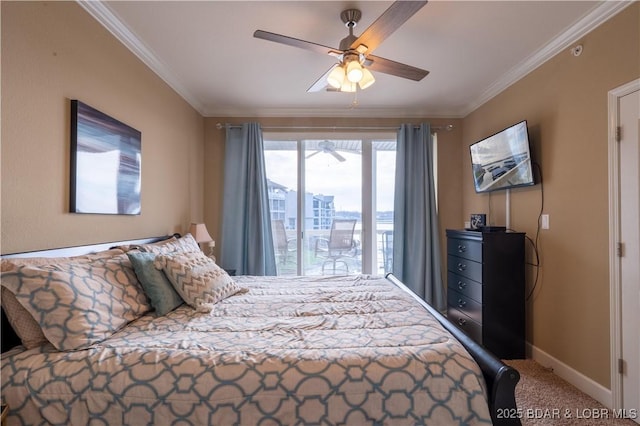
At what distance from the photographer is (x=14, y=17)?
142 cm

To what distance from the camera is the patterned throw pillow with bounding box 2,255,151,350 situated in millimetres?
1187

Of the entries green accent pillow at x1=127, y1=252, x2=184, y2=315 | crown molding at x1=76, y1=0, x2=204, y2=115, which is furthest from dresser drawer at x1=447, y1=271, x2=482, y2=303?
crown molding at x1=76, y1=0, x2=204, y2=115

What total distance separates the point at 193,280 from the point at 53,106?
123 cm

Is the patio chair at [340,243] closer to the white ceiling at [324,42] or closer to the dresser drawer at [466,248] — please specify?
the dresser drawer at [466,248]

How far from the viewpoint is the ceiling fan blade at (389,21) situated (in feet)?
4.80

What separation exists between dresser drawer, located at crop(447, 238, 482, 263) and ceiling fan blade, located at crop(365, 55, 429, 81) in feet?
5.02

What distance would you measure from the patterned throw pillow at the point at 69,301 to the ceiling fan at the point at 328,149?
9.57 feet

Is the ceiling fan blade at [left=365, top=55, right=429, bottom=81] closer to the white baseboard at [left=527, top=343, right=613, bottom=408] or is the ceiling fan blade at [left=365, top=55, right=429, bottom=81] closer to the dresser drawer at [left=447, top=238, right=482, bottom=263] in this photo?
the dresser drawer at [left=447, top=238, right=482, bottom=263]

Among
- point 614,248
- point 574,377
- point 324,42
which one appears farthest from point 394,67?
point 574,377

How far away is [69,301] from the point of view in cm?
123

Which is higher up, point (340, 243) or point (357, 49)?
point (357, 49)

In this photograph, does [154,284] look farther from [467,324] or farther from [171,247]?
[467,324]

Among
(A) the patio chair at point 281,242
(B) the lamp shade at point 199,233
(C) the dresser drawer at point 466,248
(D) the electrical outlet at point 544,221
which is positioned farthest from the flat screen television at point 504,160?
(B) the lamp shade at point 199,233

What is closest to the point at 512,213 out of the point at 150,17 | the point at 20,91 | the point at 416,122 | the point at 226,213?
the point at 416,122
